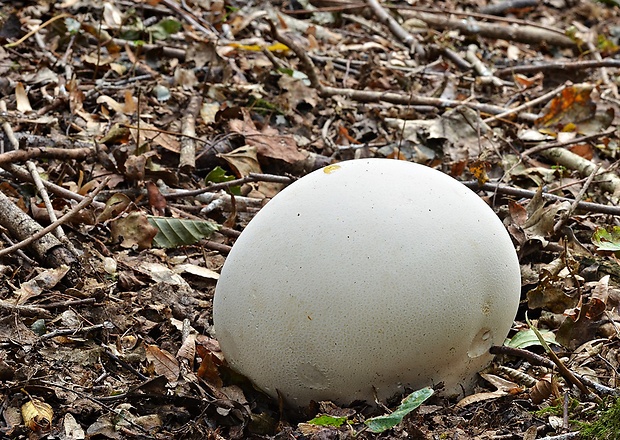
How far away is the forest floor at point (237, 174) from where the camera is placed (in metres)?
2.45

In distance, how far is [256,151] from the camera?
445 centimetres

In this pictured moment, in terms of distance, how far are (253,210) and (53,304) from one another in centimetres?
129

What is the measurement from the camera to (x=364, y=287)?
7.24ft

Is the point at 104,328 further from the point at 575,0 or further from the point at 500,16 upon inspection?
the point at 575,0

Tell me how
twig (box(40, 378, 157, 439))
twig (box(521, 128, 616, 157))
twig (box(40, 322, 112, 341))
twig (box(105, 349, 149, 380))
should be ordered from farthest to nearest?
1. twig (box(521, 128, 616, 157))
2. twig (box(40, 322, 112, 341))
3. twig (box(105, 349, 149, 380))
4. twig (box(40, 378, 157, 439))

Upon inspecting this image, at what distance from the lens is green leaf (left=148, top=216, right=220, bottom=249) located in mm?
3658

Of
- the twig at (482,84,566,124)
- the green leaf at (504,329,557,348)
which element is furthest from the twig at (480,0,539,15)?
the green leaf at (504,329,557,348)

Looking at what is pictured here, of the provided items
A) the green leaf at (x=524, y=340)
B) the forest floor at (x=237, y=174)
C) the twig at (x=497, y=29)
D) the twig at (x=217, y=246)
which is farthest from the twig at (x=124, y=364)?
the twig at (x=497, y=29)

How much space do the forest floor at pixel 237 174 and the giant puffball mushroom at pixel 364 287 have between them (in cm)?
12

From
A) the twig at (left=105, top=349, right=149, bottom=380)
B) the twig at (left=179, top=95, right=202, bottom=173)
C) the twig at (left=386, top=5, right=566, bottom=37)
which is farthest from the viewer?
the twig at (left=386, top=5, right=566, bottom=37)

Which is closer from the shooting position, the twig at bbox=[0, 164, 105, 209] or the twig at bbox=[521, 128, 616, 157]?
the twig at bbox=[0, 164, 105, 209]

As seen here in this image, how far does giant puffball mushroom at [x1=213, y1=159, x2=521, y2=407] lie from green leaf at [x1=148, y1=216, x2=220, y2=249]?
1.21m

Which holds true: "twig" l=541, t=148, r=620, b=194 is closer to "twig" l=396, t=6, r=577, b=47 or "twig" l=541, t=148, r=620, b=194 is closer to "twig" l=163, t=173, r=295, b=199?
"twig" l=163, t=173, r=295, b=199

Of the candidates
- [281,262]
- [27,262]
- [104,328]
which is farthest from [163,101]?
[281,262]
